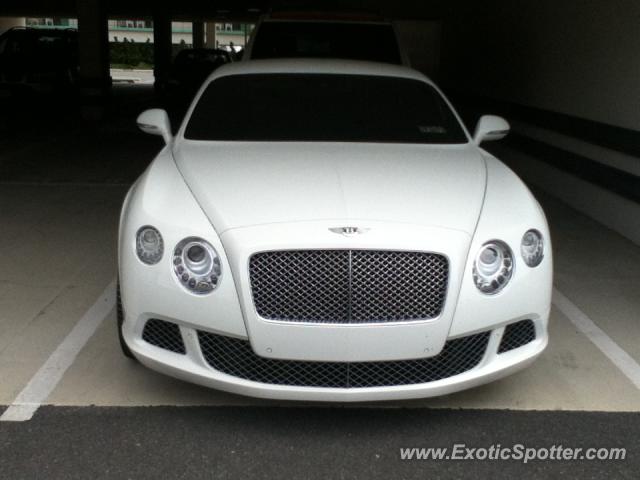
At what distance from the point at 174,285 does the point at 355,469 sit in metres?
1.04

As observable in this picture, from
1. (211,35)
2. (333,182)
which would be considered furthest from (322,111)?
(211,35)

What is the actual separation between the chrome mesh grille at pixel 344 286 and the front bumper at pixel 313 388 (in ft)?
0.96

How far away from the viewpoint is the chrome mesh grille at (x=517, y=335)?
3.56m

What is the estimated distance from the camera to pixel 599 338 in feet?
15.5

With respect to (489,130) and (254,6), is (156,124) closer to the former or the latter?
(489,130)

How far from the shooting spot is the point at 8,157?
11.1m

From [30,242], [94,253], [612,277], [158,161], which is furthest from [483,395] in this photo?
[30,242]

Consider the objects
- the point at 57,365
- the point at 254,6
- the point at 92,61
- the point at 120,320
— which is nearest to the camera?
the point at 120,320

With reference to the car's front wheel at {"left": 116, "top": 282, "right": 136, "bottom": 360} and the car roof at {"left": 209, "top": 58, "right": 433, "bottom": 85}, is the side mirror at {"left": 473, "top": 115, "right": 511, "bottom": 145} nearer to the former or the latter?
the car roof at {"left": 209, "top": 58, "right": 433, "bottom": 85}

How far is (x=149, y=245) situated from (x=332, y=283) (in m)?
0.82

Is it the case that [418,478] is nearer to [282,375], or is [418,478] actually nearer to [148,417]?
[282,375]

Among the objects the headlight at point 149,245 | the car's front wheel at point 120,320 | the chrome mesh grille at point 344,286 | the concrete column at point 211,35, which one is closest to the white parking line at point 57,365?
the car's front wheel at point 120,320

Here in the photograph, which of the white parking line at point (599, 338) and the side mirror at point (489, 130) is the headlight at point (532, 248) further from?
the side mirror at point (489, 130)

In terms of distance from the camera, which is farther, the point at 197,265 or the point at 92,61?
the point at 92,61
